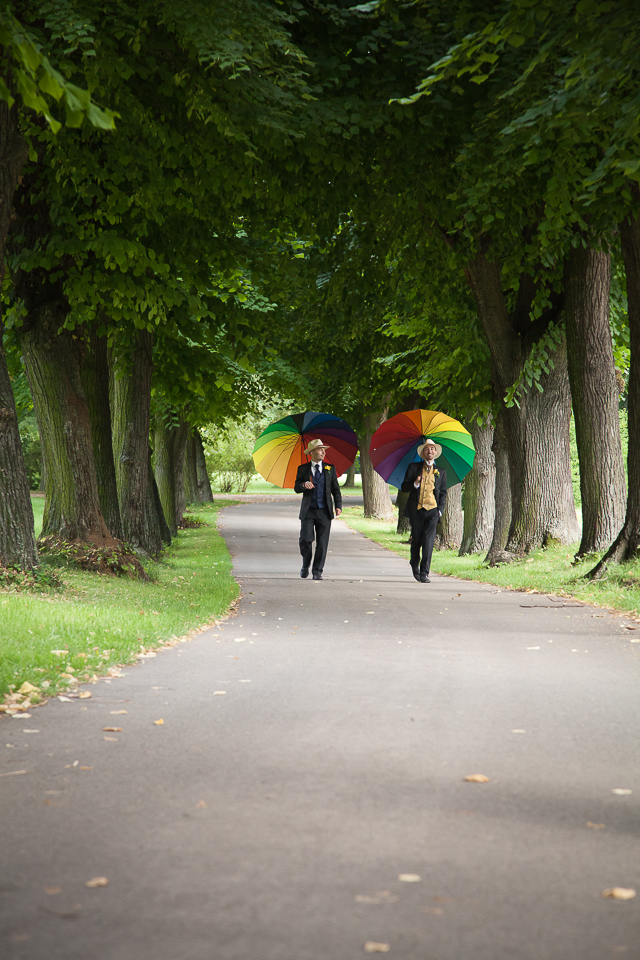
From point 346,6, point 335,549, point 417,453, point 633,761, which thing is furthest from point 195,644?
A: point 335,549

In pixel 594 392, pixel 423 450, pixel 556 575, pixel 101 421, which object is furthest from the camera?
pixel 423 450

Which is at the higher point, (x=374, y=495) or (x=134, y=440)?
(x=134, y=440)

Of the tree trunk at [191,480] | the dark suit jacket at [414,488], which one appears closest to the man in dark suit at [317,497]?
the dark suit jacket at [414,488]

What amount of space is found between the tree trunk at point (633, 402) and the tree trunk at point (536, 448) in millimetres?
3867

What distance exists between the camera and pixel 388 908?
3.11m

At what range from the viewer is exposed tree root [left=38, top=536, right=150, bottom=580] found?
43.1ft

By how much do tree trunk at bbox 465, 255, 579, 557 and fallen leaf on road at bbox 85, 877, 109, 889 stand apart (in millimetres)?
13721

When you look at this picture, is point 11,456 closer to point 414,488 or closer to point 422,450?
point 414,488

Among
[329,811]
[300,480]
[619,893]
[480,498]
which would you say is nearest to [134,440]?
[300,480]

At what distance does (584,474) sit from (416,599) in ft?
11.6

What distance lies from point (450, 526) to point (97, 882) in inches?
862

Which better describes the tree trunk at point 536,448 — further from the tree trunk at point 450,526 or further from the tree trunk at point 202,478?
the tree trunk at point 202,478

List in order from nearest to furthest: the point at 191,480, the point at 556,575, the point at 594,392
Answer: the point at 594,392 < the point at 556,575 < the point at 191,480

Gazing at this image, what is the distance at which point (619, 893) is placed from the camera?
10.6 ft
